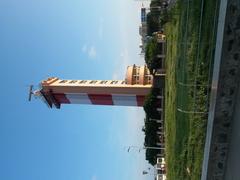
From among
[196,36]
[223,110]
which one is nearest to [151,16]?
[196,36]

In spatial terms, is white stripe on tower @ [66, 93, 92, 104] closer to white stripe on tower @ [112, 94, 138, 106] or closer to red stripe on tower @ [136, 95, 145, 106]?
white stripe on tower @ [112, 94, 138, 106]

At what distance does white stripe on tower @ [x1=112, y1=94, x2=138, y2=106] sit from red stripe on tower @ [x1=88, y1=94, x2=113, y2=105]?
0.64 m

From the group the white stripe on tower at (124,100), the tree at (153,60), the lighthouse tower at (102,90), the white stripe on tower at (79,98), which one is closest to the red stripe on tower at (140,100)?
the lighthouse tower at (102,90)

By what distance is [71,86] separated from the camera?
51.5 meters

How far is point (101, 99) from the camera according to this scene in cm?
5194

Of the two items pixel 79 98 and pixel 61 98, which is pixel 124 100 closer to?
pixel 79 98

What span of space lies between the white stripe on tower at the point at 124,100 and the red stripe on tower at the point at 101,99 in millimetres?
645

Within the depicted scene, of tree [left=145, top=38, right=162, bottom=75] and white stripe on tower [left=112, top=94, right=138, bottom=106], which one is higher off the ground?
tree [left=145, top=38, right=162, bottom=75]

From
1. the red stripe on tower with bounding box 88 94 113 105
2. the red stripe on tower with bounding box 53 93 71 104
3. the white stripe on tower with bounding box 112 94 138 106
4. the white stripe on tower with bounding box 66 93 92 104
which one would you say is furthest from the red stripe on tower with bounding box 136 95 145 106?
the red stripe on tower with bounding box 53 93 71 104

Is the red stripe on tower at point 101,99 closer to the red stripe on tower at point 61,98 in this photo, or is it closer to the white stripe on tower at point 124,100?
the white stripe on tower at point 124,100

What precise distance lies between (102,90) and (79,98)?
11.9 feet

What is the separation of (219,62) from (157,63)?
120 feet

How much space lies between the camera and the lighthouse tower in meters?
50.0

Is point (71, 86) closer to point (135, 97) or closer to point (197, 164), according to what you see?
point (135, 97)
